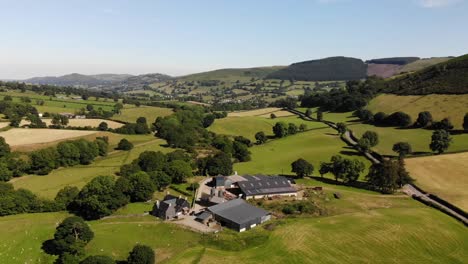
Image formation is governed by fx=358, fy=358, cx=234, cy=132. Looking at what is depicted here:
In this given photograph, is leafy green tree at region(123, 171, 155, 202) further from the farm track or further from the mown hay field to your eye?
the farm track

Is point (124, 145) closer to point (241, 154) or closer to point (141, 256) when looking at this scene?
point (241, 154)

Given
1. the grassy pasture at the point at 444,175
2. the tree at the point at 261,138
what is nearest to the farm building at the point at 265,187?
the grassy pasture at the point at 444,175

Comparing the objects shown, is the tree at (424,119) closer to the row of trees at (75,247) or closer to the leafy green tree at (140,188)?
the leafy green tree at (140,188)

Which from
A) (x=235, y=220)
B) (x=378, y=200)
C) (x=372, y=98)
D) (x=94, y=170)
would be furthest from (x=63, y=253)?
(x=372, y=98)

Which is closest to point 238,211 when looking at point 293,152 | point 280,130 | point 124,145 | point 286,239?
point 286,239

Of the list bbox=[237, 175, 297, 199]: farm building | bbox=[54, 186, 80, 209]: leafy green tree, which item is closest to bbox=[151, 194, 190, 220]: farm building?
bbox=[237, 175, 297, 199]: farm building

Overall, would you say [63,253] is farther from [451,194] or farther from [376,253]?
[451,194]

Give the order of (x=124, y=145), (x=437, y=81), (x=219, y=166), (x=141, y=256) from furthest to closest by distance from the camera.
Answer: (x=437, y=81), (x=124, y=145), (x=219, y=166), (x=141, y=256)
